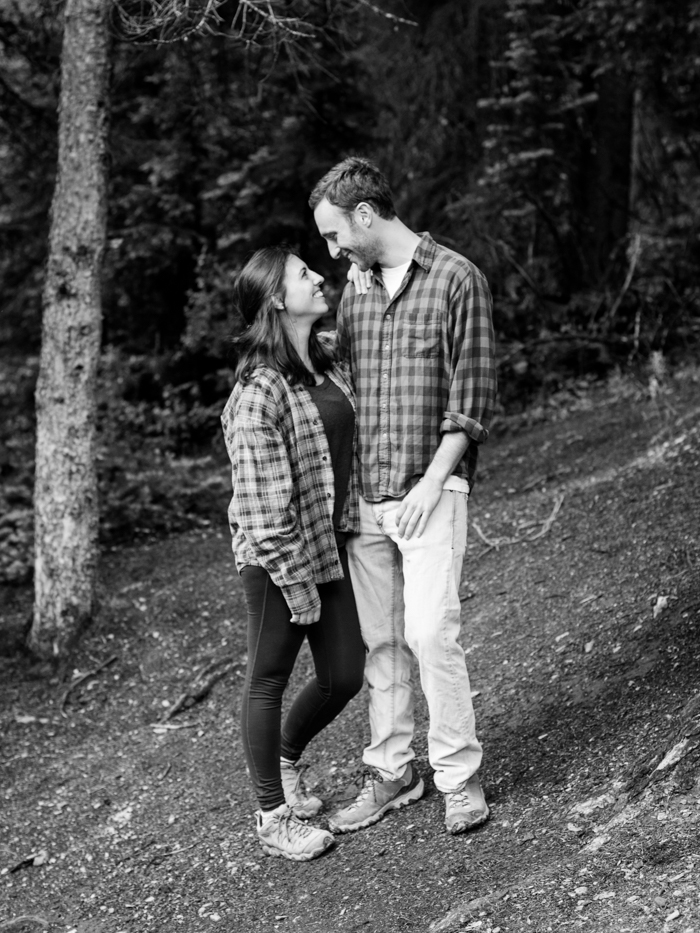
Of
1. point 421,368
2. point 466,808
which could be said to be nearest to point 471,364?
point 421,368

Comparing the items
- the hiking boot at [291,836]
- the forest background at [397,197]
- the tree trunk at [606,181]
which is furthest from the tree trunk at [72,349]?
the tree trunk at [606,181]

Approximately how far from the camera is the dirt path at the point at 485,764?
2.96m

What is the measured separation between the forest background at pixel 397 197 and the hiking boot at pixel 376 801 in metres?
4.70

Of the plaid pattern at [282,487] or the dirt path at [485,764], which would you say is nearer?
the dirt path at [485,764]

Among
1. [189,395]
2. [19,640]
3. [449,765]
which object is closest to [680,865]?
[449,765]

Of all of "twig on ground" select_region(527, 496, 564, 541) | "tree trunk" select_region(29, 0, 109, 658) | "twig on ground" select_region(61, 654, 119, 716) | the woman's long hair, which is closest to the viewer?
the woman's long hair

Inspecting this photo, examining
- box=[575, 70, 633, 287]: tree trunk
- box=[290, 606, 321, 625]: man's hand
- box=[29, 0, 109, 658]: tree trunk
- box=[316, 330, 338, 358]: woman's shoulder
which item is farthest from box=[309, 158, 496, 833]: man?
box=[575, 70, 633, 287]: tree trunk

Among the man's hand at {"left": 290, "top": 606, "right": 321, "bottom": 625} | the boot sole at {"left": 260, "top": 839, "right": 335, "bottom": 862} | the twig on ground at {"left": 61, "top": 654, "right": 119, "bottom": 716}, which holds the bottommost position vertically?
the twig on ground at {"left": 61, "top": 654, "right": 119, "bottom": 716}

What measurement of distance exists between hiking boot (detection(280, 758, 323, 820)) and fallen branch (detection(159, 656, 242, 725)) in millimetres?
1615

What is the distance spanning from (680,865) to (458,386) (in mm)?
1552

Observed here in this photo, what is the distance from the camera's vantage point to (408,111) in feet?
35.4

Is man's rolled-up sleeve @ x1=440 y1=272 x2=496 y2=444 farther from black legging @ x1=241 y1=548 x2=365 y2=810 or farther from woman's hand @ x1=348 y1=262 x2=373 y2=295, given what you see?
black legging @ x1=241 y1=548 x2=365 y2=810

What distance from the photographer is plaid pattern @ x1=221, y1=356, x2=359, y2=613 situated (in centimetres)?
323

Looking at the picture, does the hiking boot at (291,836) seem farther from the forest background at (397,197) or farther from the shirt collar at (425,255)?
the forest background at (397,197)
